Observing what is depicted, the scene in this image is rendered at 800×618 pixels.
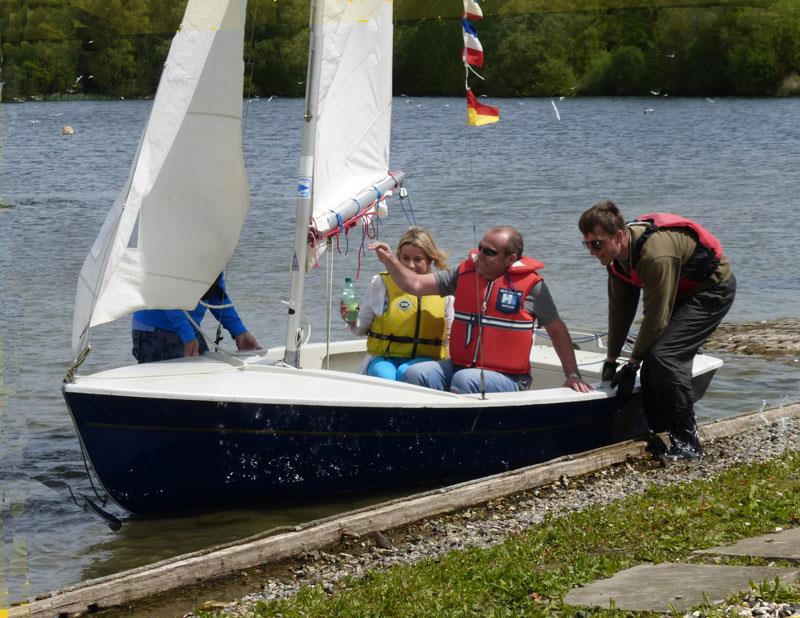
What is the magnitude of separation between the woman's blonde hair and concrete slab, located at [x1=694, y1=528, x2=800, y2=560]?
3171 mm

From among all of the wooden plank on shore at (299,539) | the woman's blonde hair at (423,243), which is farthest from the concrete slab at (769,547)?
the woman's blonde hair at (423,243)

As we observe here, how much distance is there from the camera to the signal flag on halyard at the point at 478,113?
311 inches

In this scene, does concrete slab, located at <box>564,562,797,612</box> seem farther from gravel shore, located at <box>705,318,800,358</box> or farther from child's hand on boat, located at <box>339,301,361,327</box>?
gravel shore, located at <box>705,318,800,358</box>

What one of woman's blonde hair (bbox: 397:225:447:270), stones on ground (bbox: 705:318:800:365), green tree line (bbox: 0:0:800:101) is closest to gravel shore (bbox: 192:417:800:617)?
woman's blonde hair (bbox: 397:225:447:270)

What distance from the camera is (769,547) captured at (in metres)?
5.43

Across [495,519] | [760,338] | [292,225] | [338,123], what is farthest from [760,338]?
[292,225]

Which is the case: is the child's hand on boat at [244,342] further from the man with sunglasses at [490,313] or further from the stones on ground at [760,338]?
the stones on ground at [760,338]

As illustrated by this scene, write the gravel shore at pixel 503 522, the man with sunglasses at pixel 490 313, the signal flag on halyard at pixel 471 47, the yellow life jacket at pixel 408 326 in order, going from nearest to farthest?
the gravel shore at pixel 503 522 < the signal flag on halyard at pixel 471 47 < the man with sunglasses at pixel 490 313 < the yellow life jacket at pixel 408 326

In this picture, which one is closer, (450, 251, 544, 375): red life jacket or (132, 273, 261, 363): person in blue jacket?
(450, 251, 544, 375): red life jacket

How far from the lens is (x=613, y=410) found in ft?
28.3

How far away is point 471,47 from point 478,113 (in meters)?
0.42

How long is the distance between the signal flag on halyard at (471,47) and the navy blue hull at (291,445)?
220 cm

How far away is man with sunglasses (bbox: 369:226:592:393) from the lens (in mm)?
7953

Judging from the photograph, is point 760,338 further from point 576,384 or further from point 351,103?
point 351,103
